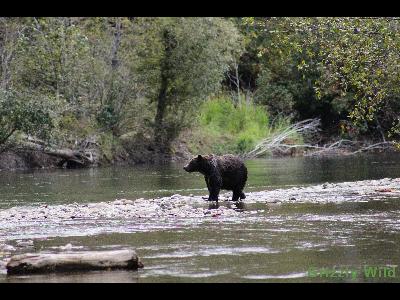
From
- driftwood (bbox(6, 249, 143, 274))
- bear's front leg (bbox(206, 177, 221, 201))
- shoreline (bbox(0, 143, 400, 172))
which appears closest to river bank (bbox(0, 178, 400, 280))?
bear's front leg (bbox(206, 177, 221, 201))

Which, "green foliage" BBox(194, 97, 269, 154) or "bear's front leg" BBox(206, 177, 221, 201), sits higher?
"green foliage" BBox(194, 97, 269, 154)

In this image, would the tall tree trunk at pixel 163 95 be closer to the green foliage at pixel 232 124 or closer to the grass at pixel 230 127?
the grass at pixel 230 127

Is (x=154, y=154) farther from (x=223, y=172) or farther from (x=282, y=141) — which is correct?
(x=223, y=172)

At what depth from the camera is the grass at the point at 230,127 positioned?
59.0 meters

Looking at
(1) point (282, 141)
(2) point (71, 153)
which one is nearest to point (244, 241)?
(2) point (71, 153)

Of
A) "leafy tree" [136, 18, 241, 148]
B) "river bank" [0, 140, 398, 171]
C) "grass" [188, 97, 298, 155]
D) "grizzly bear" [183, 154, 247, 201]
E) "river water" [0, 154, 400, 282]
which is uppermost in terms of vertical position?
"leafy tree" [136, 18, 241, 148]

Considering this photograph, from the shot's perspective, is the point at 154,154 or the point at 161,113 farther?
the point at 161,113

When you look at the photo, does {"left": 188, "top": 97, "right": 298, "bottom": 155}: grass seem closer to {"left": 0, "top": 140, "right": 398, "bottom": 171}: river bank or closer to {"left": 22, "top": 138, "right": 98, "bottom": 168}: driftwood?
{"left": 0, "top": 140, "right": 398, "bottom": 171}: river bank

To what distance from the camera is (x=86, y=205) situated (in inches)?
1009

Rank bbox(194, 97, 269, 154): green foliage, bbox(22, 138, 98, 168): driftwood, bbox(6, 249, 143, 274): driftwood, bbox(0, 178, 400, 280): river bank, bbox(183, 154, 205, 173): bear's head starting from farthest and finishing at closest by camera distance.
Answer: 1. bbox(194, 97, 269, 154): green foliage
2. bbox(22, 138, 98, 168): driftwood
3. bbox(183, 154, 205, 173): bear's head
4. bbox(0, 178, 400, 280): river bank
5. bbox(6, 249, 143, 274): driftwood

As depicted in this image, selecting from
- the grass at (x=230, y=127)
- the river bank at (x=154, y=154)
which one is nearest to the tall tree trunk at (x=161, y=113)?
the river bank at (x=154, y=154)

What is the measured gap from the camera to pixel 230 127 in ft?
205

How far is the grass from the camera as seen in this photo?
59031mm

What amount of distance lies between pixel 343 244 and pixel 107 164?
37984 millimetres
